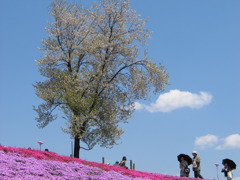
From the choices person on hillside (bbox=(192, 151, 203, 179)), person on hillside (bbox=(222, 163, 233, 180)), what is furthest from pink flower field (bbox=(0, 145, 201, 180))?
person on hillside (bbox=(222, 163, 233, 180))

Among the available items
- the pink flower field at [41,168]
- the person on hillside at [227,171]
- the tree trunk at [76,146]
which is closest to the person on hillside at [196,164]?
the person on hillside at [227,171]

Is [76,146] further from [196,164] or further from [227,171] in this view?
[227,171]

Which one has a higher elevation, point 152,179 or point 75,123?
point 75,123

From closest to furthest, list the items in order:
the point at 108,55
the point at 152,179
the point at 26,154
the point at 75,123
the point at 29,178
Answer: the point at 29,178
the point at 26,154
the point at 152,179
the point at 75,123
the point at 108,55

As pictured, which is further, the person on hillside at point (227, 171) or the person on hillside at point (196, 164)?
the person on hillside at point (196, 164)

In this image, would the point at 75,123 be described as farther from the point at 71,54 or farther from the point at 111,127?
the point at 71,54

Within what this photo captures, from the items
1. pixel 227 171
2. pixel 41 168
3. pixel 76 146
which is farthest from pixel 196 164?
pixel 41 168

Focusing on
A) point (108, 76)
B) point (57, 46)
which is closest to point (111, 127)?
point (108, 76)

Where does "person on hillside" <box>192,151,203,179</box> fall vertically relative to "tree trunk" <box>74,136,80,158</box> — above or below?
below

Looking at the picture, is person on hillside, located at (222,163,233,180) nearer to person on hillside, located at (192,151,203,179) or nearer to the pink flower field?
person on hillside, located at (192,151,203,179)

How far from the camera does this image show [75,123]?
34906 millimetres

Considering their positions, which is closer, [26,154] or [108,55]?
[26,154]

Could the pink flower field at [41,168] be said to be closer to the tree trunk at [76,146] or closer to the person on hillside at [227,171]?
the person on hillside at [227,171]

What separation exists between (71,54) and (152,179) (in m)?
19.4
